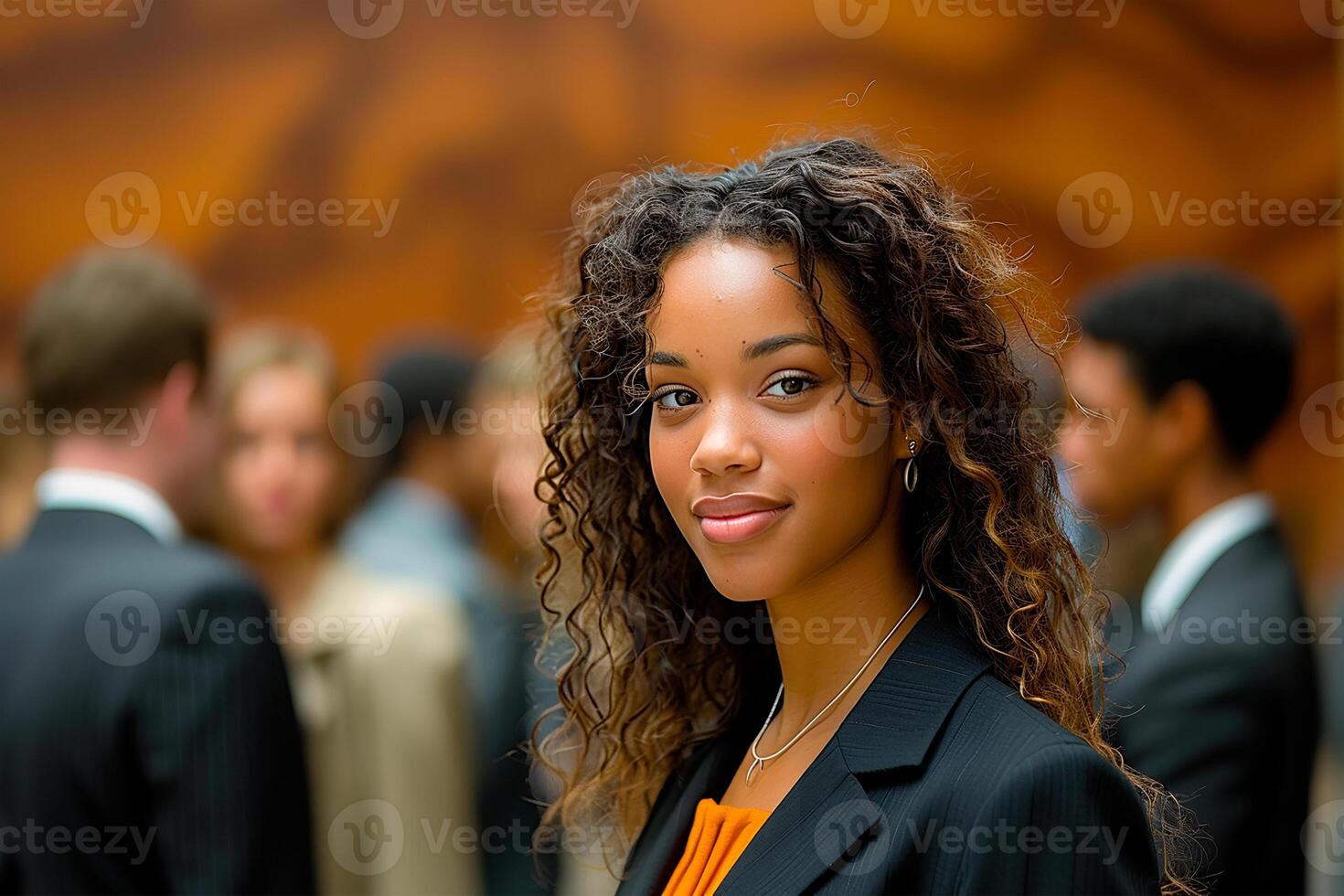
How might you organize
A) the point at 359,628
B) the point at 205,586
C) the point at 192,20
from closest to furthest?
the point at 205,586
the point at 359,628
the point at 192,20

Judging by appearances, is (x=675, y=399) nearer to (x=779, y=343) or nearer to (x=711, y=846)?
(x=779, y=343)

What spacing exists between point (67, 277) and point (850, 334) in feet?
5.82

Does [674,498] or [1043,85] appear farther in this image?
[1043,85]

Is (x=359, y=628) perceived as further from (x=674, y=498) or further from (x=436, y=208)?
(x=436, y=208)

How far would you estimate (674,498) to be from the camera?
1683 mm

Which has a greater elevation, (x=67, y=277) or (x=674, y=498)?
(x=67, y=277)

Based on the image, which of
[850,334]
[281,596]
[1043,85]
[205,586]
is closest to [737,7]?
[1043,85]

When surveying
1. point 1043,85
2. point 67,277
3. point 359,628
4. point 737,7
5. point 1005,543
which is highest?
point 737,7

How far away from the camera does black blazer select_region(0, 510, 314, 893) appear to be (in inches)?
92.0

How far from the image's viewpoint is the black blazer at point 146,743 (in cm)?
234
